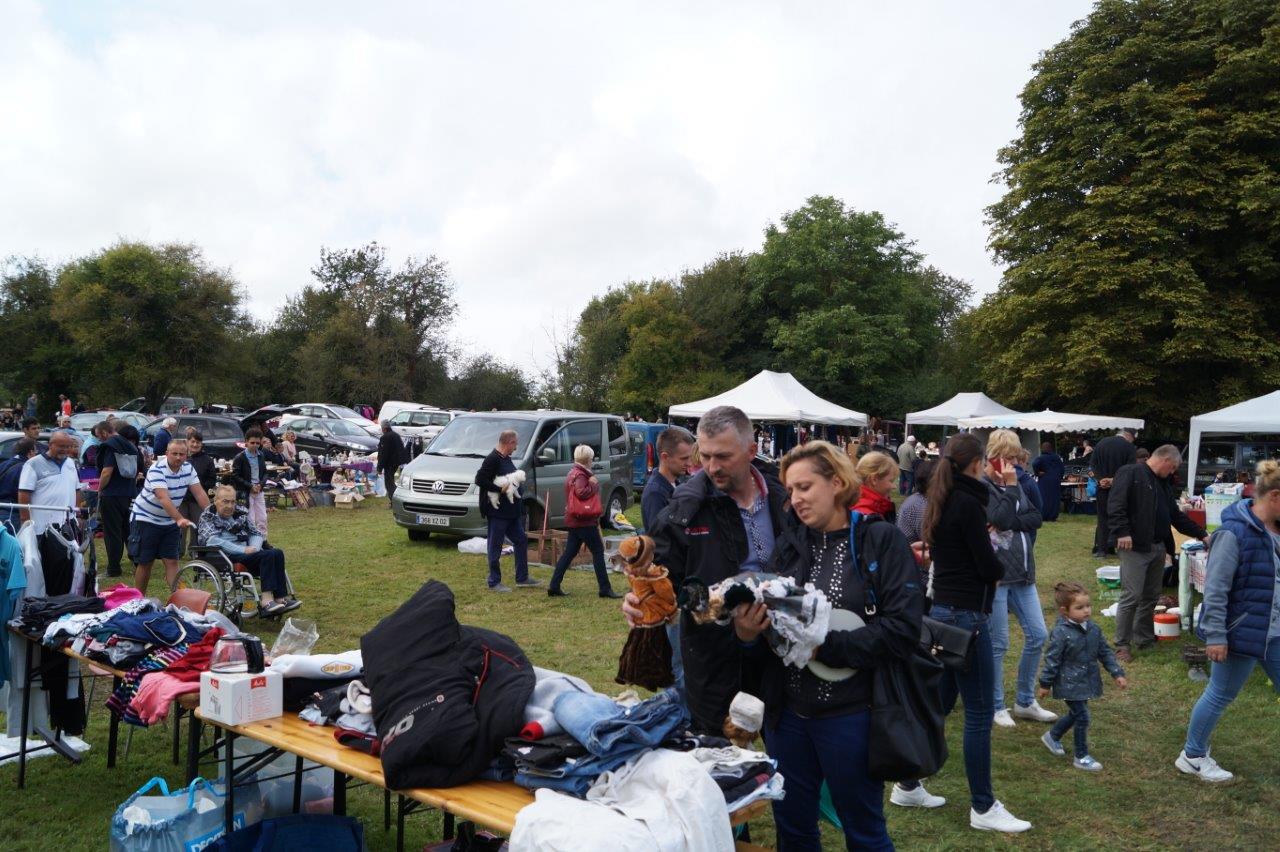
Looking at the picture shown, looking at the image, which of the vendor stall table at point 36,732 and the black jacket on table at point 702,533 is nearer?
the black jacket on table at point 702,533

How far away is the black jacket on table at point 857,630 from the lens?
2625 millimetres

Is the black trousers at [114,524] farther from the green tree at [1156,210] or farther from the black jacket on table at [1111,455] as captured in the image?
the green tree at [1156,210]

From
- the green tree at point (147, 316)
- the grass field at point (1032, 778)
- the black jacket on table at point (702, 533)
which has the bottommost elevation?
the grass field at point (1032, 778)

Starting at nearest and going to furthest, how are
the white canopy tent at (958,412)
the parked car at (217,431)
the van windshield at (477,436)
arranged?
the van windshield at (477,436) → the parked car at (217,431) → the white canopy tent at (958,412)

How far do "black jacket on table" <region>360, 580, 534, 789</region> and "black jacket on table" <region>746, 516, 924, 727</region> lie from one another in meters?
0.79

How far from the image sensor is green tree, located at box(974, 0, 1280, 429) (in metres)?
23.7

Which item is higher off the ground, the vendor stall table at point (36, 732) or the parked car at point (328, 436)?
the parked car at point (328, 436)

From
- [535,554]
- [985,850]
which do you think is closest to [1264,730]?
[985,850]

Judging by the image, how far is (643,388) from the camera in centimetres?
4472

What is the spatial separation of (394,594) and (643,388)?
35.5 metres

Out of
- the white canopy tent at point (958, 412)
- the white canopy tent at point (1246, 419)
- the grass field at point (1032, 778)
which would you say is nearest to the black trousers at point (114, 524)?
the grass field at point (1032, 778)

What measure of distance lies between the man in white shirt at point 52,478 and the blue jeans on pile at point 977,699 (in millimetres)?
6852

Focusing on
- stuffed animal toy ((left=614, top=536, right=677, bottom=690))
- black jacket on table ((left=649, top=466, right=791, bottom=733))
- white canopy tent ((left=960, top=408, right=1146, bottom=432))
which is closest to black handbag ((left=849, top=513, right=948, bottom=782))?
black jacket on table ((left=649, top=466, right=791, bottom=733))

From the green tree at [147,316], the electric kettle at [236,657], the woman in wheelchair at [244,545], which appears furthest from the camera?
the green tree at [147,316]
